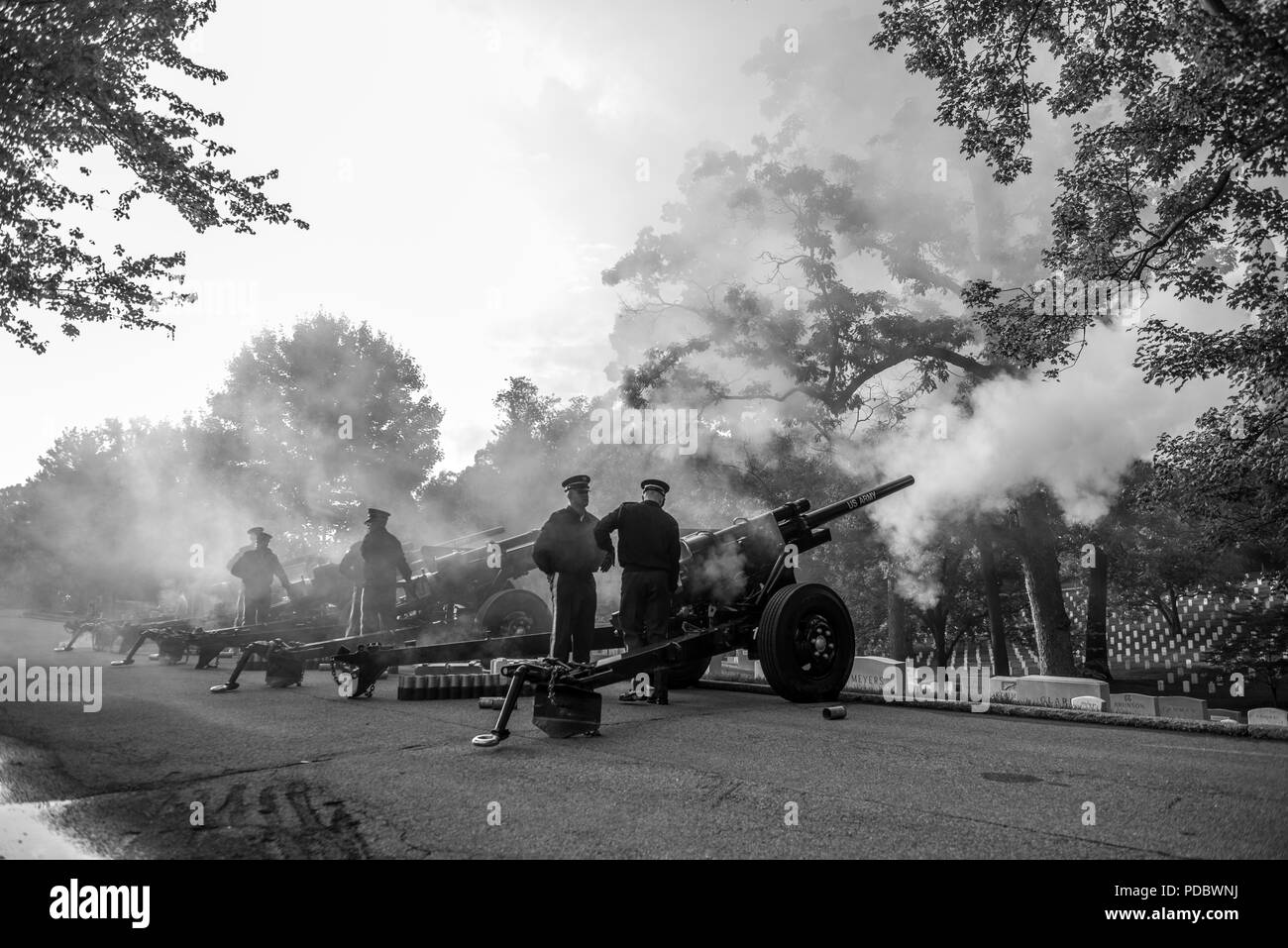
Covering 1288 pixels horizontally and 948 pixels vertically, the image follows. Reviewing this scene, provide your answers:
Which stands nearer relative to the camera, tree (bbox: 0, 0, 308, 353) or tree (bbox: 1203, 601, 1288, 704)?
tree (bbox: 0, 0, 308, 353)

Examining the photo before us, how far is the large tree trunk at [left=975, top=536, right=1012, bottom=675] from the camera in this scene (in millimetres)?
17172

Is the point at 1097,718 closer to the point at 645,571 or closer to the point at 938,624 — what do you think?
the point at 645,571

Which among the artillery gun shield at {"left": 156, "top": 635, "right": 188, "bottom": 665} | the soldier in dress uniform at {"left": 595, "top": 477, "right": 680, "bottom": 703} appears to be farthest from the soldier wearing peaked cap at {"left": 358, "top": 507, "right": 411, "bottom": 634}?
the artillery gun shield at {"left": 156, "top": 635, "right": 188, "bottom": 665}

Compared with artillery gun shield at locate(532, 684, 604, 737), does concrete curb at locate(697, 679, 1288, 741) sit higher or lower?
lower

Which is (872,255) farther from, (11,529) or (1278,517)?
(11,529)

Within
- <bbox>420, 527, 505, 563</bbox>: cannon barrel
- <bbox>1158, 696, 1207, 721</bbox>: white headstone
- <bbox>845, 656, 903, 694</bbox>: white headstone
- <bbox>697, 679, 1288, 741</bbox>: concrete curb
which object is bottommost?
<bbox>1158, 696, 1207, 721</bbox>: white headstone

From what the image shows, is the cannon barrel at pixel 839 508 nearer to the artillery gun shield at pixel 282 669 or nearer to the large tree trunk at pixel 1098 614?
the artillery gun shield at pixel 282 669

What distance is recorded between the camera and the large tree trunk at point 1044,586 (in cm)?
1479

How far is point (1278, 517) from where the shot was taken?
9891 millimetres

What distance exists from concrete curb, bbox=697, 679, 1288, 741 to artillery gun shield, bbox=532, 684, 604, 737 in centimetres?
322

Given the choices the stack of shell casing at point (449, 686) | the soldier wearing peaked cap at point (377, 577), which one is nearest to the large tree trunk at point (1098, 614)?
the soldier wearing peaked cap at point (377, 577)

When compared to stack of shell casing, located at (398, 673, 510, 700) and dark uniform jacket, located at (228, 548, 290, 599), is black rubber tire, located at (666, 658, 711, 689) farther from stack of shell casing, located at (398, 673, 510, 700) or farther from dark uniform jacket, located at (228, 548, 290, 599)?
dark uniform jacket, located at (228, 548, 290, 599)

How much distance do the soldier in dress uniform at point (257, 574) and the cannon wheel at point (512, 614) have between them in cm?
422
